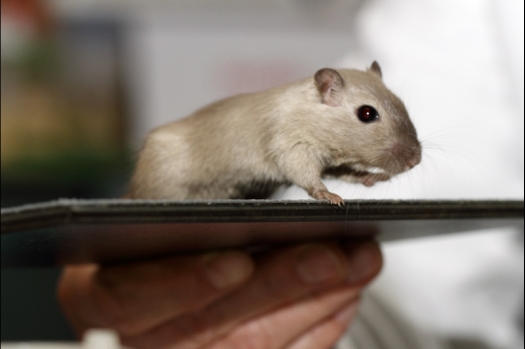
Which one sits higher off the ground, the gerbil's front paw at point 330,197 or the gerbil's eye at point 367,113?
the gerbil's eye at point 367,113

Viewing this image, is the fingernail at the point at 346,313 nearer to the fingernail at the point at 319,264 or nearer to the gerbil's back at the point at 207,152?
the fingernail at the point at 319,264

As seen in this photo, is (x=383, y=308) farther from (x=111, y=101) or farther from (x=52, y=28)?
(x=52, y=28)

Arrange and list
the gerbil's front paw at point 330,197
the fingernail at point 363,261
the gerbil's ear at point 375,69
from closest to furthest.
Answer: the gerbil's front paw at point 330,197 → the gerbil's ear at point 375,69 → the fingernail at point 363,261

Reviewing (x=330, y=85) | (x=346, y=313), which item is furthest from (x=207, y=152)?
(x=346, y=313)

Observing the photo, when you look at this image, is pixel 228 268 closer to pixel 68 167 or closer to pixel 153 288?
pixel 153 288

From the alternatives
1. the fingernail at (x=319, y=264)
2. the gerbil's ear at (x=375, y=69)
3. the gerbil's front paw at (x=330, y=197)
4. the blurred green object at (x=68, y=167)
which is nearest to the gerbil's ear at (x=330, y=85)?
the gerbil's ear at (x=375, y=69)
